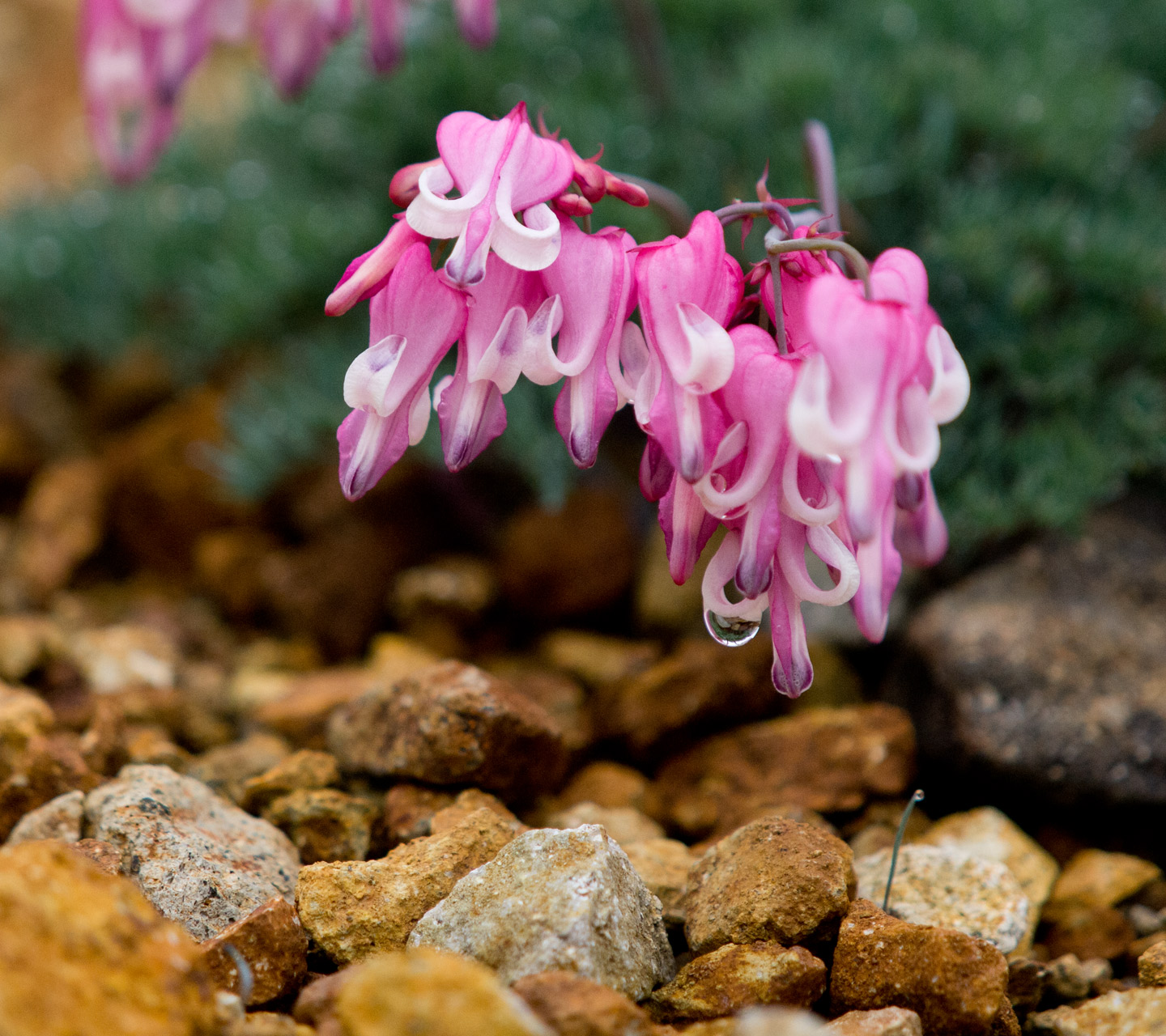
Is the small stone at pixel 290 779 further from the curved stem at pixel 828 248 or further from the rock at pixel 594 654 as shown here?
the curved stem at pixel 828 248

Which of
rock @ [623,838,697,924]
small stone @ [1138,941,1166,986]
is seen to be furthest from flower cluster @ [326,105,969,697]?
small stone @ [1138,941,1166,986]

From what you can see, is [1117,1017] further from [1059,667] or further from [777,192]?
[777,192]

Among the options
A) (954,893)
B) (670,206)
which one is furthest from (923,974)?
(670,206)

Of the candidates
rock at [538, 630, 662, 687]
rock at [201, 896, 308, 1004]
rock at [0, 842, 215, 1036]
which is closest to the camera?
rock at [0, 842, 215, 1036]

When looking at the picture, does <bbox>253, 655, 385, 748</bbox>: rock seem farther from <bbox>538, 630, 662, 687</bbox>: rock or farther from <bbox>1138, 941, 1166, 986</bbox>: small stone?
<bbox>1138, 941, 1166, 986</bbox>: small stone

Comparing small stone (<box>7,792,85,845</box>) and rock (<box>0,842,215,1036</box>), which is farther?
small stone (<box>7,792,85,845</box>)

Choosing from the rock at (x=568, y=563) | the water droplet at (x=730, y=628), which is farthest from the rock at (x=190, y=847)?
the rock at (x=568, y=563)

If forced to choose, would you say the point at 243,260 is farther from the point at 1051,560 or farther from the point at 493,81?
the point at 1051,560
